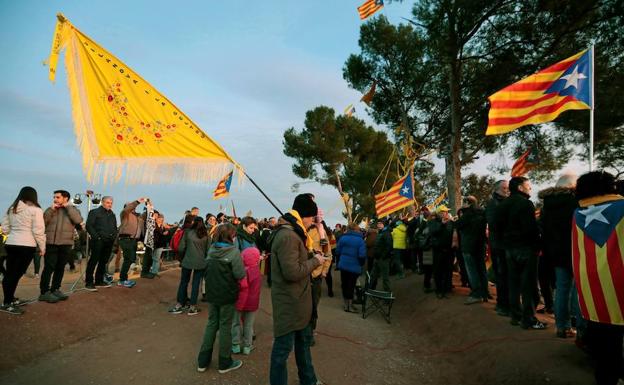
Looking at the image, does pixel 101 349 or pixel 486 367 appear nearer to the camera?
pixel 486 367

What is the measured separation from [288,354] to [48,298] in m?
4.88

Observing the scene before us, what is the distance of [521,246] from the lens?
488 cm

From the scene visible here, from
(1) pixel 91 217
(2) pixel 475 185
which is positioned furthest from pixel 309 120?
(1) pixel 91 217

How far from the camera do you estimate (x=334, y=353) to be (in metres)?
5.38

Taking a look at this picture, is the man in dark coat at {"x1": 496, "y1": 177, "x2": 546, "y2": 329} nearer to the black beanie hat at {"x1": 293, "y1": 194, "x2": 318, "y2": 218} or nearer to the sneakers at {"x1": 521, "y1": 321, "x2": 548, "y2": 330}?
the sneakers at {"x1": 521, "y1": 321, "x2": 548, "y2": 330}

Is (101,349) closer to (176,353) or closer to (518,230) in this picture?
(176,353)

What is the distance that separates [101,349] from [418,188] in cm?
2878

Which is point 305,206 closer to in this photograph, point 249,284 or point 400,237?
point 249,284

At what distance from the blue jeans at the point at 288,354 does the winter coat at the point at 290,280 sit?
99mm

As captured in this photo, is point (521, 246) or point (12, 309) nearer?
point (521, 246)

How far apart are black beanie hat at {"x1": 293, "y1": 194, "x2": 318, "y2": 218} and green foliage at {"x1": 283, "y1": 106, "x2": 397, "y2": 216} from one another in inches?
1077

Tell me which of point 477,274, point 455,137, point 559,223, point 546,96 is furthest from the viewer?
point 455,137

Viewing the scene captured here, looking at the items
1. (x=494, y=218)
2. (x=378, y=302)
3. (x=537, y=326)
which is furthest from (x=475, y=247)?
(x=378, y=302)

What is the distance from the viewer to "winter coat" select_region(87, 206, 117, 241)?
742cm
